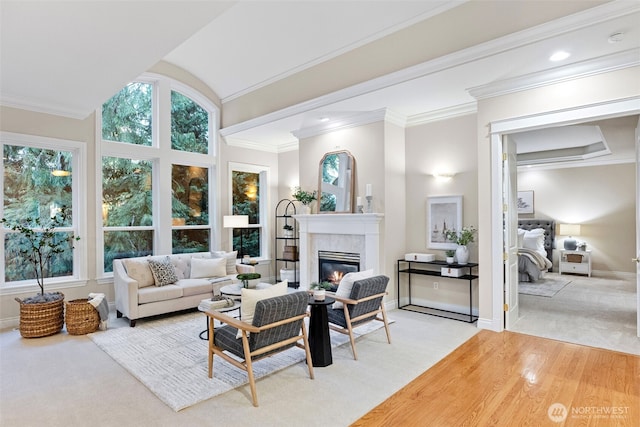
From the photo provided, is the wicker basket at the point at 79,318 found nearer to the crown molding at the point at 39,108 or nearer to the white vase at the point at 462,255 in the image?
the crown molding at the point at 39,108

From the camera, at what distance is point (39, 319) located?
4203 millimetres

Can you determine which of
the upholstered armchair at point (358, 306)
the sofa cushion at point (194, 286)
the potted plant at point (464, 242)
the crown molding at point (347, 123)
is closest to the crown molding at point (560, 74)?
the crown molding at point (347, 123)

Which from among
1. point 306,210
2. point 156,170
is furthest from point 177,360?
point 156,170

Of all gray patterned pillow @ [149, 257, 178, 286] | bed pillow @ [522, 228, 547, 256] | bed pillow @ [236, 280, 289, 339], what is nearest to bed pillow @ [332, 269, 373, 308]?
bed pillow @ [236, 280, 289, 339]

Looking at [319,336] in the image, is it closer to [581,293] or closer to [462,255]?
[462,255]

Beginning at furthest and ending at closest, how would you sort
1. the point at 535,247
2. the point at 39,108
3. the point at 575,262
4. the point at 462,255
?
1. the point at 575,262
2. the point at 535,247
3. the point at 462,255
4. the point at 39,108

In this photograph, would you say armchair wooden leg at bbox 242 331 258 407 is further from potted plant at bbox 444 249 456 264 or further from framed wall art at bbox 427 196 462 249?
framed wall art at bbox 427 196 462 249

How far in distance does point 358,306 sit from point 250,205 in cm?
441

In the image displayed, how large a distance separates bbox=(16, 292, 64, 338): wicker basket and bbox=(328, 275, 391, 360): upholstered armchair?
11.1 ft

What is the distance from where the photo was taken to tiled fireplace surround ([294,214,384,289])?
533 cm

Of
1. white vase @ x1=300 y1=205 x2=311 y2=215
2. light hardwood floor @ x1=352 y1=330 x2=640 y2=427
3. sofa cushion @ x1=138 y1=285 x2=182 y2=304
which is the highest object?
white vase @ x1=300 y1=205 x2=311 y2=215

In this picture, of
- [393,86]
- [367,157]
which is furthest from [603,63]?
[367,157]

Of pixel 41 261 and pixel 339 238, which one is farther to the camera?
pixel 339 238

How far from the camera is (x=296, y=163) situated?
24.4 ft
